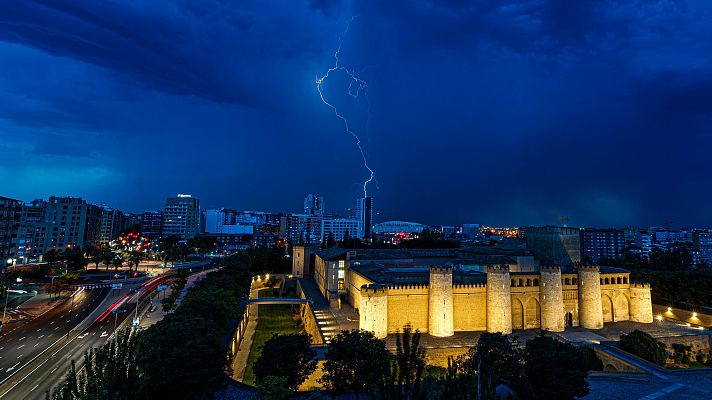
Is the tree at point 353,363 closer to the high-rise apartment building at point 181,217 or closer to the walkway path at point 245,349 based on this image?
the walkway path at point 245,349

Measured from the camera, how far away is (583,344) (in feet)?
99.2

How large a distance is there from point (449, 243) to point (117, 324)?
229 feet

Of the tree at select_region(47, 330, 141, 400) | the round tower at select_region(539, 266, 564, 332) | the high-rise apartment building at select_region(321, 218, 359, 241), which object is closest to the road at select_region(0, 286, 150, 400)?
the tree at select_region(47, 330, 141, 400)

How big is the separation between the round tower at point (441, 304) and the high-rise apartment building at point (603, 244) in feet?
399

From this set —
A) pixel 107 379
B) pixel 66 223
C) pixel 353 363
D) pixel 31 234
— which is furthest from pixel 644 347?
pixel 66 223

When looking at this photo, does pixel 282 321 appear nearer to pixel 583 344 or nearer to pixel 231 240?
pixel 583 344

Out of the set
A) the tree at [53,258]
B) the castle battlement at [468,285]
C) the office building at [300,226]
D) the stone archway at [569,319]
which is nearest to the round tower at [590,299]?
the stone archway at [569,319]

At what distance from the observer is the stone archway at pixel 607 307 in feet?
129

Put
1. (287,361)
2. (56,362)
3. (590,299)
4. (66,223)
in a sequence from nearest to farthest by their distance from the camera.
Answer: (287,361)
(56,362)
(590,299)
(66,223)

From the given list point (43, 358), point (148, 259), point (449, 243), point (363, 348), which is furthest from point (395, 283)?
point (148, 259)

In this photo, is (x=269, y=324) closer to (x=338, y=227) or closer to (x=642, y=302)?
(x=642, y=302)

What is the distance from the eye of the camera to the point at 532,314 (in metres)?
36.8

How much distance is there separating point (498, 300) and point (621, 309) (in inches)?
635

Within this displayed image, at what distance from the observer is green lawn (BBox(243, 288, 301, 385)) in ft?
118
